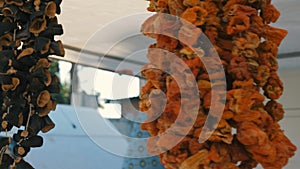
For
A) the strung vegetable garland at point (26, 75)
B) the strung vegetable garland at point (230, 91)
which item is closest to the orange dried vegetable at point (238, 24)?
the strung vegetable garland at point (230, 91)

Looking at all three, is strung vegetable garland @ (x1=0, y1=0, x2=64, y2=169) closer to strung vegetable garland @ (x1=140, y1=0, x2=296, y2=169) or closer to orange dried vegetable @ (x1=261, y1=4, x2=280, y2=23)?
strung vegetable garland @ (x1=140, y1=0, x2=296, y2=169)

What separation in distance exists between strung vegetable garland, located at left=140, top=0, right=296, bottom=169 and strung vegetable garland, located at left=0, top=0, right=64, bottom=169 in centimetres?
11

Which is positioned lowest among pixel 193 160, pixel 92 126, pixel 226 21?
pixel 92 126

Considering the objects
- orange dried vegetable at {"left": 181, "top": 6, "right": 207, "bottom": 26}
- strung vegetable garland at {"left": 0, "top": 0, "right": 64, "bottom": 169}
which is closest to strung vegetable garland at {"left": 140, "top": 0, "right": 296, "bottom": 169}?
orange dried vegetable at {"left": 181, "top": 6, "right": 207, "bottom": 26}

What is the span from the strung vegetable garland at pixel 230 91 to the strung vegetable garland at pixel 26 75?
4.5 inches

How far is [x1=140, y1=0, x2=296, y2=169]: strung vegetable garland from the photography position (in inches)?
15.2

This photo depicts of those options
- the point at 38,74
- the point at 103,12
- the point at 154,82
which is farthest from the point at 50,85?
the point at 103,12

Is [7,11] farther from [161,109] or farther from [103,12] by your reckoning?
[103,12]

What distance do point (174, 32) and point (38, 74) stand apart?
16cm

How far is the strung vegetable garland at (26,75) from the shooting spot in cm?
47

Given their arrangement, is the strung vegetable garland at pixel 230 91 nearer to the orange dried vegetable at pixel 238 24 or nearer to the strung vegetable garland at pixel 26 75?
the orange dried vegetable at pixel 238 24

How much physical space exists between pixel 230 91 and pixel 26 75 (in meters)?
0.23

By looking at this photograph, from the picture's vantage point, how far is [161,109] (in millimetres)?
415

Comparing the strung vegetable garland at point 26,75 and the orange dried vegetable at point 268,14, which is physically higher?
the orange dried vegetable at point 268,14
